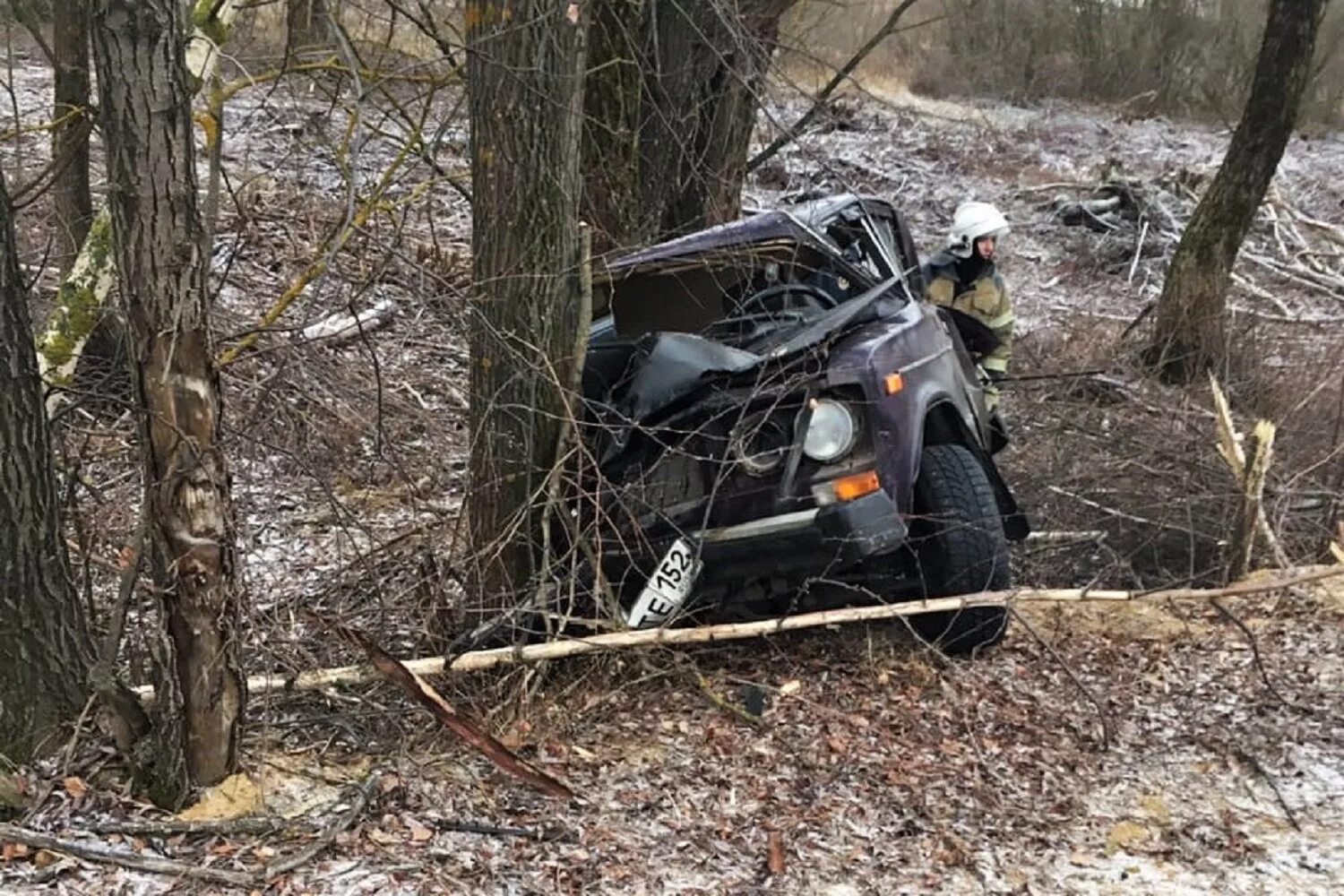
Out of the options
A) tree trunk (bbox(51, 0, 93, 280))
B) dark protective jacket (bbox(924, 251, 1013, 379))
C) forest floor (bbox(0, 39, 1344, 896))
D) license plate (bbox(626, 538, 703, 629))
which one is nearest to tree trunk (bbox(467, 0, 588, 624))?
forest floor (bbox(0, 39, 1344, 896))

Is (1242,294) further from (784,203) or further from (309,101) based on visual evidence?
(309,101)

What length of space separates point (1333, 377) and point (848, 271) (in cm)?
455

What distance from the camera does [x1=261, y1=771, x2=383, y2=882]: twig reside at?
119 inches

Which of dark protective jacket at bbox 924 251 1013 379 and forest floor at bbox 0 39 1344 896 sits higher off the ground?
dark protective jacket at bbox 924 251 1013 379

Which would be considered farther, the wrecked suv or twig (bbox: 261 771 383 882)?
the wrecked suv

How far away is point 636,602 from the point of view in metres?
4.23

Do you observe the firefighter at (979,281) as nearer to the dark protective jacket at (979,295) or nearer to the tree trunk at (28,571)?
the dark protective jacket at (979,295)

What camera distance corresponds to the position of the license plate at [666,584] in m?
4.16

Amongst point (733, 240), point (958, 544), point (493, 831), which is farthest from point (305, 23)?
point (493, 831)

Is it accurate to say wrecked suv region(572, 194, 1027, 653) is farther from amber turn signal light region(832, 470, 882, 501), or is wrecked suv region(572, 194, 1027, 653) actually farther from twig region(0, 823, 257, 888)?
twig region(0, 823, 257, 888)

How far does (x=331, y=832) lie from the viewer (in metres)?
3.21

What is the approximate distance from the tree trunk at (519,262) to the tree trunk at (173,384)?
1.22 meters

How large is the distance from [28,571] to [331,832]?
106 centimetres

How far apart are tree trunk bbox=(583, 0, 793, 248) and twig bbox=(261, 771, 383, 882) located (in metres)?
3.48
